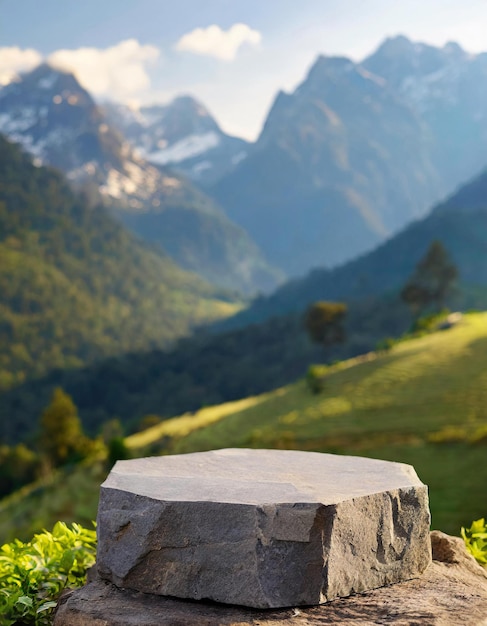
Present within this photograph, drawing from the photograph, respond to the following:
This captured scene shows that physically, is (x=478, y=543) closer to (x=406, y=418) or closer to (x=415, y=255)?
(x=406, y=418)

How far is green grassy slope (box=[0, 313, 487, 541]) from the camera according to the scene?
23.3 metres

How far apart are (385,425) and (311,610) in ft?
88.5

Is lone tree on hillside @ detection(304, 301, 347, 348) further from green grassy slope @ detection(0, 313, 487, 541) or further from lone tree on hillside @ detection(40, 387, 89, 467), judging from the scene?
lone tree on hillside @ detection(40, 387, 89, 467)

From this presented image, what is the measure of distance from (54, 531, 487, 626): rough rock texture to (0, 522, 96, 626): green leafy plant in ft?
1.51

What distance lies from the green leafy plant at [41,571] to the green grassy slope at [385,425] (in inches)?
576

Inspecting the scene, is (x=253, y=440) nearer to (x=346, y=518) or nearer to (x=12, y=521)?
(x=12, y=521)

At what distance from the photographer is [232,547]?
4.34 m

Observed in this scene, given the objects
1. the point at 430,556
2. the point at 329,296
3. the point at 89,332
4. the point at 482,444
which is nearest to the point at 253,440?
the point at 482,444

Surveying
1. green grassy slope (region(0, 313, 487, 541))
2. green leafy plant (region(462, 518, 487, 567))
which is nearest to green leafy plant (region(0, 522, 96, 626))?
green leafy plant (region(462, 518, 487, 567))

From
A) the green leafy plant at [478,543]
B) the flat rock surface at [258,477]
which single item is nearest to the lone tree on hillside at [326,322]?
the green leafy plant at [478,543]

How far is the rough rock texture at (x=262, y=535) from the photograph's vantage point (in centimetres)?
432

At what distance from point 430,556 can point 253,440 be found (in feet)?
97.0

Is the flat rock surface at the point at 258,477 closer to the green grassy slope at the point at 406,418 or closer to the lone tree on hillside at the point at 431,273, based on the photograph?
the green grassy slope at the point at 406,418

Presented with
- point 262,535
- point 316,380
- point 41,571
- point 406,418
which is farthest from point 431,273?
point 262,535
